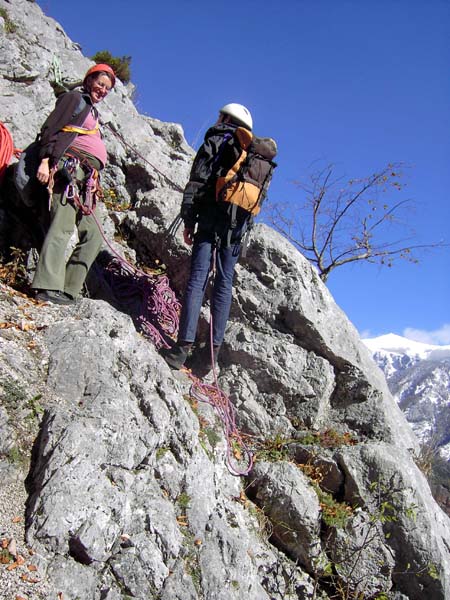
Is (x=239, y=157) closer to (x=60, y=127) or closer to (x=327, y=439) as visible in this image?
(x=60, y=127)

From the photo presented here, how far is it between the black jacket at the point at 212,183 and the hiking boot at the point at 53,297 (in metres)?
1.50

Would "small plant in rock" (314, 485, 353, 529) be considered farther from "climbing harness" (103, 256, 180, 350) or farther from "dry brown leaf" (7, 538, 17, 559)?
"dry brown leaf" (7, 538, 17, 559)

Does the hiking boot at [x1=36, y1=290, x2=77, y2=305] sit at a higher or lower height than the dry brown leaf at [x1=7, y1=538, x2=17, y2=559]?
higher

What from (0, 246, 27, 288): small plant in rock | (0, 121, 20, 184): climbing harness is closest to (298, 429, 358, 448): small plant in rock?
(0, 246, 27, 288): small plant in rock

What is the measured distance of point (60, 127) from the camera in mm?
4754

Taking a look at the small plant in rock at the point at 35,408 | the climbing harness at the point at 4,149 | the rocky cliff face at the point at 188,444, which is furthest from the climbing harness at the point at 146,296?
the small plant in rock at the point at 35,408

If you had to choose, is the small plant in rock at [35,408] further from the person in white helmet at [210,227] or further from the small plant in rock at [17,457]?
the person in white helmet at [210,227]

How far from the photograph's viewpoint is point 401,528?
4711 millimetres

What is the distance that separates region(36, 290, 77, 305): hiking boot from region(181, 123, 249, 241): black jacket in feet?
4.93

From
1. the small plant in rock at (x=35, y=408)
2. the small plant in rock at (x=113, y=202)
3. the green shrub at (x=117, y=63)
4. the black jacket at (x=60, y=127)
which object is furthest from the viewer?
the green shrub at (x=117, y=63)

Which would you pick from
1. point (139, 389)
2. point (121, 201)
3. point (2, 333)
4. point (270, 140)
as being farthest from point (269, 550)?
point (121, 201)

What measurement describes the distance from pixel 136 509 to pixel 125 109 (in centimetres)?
724

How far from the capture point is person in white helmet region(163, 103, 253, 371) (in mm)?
4930

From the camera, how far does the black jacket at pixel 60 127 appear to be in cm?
473
